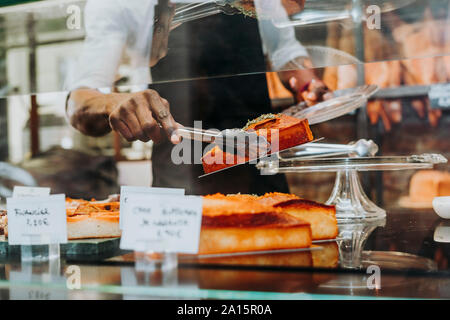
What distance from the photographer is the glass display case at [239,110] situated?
2.25 ft

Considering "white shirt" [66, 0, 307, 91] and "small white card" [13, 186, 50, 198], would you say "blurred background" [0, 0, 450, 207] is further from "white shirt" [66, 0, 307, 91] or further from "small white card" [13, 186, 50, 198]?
"small white card" [13, 186, 50, 198]

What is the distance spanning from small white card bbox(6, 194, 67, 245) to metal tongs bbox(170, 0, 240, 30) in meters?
0.61

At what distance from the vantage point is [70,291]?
70cm

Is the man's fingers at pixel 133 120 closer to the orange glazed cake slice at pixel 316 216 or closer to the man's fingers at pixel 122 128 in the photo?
the man's fingers at pixel 122 128

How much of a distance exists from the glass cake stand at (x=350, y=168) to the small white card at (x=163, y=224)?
0.53 meters

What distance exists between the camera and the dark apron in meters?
1.33

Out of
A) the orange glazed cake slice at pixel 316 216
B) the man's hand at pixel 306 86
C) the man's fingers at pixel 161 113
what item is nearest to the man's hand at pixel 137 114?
the man's fingers at pixel 161 113

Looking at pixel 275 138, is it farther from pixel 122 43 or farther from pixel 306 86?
pixel 306 86

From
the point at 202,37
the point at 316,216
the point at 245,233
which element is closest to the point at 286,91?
the point at 202,37

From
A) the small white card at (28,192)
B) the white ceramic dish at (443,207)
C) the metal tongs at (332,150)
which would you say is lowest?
the white ceramic dish at (443,207)

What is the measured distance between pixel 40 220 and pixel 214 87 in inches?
56.8

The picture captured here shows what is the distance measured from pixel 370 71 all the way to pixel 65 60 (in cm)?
171

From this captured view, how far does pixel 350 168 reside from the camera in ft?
4.45

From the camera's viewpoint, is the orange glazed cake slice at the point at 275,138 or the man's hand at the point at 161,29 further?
the man's hand at the point at 161,29
